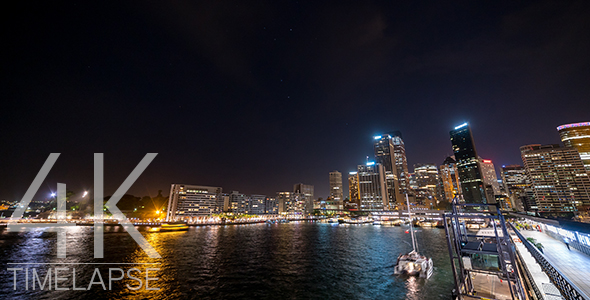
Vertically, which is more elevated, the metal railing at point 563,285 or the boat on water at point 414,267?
the metal railing at point 563,285

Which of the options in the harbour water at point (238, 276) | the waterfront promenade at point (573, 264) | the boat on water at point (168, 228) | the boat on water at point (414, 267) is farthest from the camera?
the boat on water at point (168, 228)

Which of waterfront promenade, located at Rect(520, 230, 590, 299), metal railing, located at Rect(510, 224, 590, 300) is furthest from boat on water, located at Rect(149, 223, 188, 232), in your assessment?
waterfront promenade, located at Rect(520, 230, 590, 299)

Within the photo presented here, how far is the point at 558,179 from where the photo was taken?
184 meters

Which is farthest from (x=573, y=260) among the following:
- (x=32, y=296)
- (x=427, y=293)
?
(x=32, y=296)

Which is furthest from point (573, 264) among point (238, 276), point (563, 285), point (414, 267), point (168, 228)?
point (168, 228)

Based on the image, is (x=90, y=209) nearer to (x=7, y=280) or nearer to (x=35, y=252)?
(x=35, y=252)

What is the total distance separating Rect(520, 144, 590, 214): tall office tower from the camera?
174750mm

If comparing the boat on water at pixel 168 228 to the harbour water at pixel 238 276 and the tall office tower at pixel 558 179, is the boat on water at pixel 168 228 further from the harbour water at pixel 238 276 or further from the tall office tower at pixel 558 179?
the tall office tower at pixel 558 179

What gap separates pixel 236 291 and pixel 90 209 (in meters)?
227

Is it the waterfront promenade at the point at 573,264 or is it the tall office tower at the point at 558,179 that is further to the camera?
the tall office tower at the point at 558,179

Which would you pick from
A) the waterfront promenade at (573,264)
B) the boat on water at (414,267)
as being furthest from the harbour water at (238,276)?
the waterfront promenade at (573,264)

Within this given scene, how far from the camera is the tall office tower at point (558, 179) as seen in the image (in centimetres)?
17475

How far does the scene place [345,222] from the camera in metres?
190

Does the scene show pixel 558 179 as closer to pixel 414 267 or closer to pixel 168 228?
pixel 414 267
